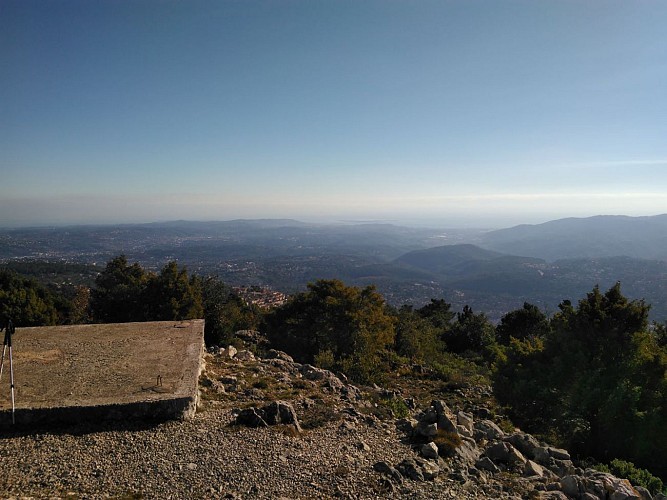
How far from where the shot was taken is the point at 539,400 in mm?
13156

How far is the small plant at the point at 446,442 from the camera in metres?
8.73

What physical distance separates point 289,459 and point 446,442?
12.2 feet

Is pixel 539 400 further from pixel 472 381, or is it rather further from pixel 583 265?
pixel 583 265

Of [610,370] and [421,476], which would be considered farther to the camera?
[610,370]

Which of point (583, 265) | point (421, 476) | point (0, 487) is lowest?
point (583, 265)

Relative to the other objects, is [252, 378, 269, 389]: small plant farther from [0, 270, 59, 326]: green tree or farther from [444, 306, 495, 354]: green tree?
[444, 306, 495, 354]: green tree

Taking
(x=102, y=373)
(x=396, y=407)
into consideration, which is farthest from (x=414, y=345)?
(x=102, y=373)

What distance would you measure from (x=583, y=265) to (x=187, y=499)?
610ft

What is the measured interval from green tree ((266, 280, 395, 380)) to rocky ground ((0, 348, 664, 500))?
355 inches

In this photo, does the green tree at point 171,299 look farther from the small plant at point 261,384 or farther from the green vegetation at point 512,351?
the small plant at point 261,384

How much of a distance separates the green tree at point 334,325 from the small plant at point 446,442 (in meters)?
9.50

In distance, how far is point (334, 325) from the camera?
2105cm

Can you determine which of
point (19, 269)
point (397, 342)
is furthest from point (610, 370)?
point (19, 269)

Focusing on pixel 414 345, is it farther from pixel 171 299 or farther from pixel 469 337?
pixel 171 299
